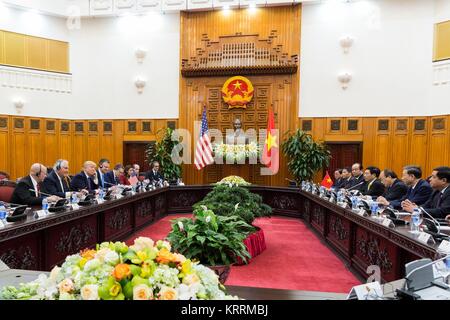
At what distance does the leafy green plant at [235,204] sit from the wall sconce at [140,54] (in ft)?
21.9

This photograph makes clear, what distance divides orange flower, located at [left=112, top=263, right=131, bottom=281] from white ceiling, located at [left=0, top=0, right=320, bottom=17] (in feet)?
31.6

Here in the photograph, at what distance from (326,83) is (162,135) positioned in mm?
5290

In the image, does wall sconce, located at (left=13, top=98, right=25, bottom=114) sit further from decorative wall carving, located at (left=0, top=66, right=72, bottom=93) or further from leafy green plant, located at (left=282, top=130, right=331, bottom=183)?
leafy green plant, located at (left=282, top=130, right=331, bottom=183)

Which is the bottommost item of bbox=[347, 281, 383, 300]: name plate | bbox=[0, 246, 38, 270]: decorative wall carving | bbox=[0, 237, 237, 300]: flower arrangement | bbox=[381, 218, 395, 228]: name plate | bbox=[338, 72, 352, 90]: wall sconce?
bbox=[0, 246, 38, 270]: decorative wall carving

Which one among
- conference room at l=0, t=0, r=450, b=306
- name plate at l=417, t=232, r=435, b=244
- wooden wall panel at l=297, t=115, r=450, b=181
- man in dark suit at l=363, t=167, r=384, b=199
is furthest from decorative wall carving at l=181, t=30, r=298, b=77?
name plate at l=417, t=232, r=435, b=244

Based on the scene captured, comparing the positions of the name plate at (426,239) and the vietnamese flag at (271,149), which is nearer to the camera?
the name plate at (426,239)

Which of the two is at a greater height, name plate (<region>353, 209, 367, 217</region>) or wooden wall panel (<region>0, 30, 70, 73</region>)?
wooden wall panel (<region>0, 30, 70, 73</region>)

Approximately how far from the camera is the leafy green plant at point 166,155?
870 centimetres

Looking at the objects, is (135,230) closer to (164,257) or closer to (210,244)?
(210,244)

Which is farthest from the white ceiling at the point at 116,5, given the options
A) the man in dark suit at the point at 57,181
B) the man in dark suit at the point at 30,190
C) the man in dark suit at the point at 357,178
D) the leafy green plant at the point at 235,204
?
the man in dark suit at the point at 30,190

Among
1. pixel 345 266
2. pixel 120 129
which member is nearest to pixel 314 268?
pixel 345 266

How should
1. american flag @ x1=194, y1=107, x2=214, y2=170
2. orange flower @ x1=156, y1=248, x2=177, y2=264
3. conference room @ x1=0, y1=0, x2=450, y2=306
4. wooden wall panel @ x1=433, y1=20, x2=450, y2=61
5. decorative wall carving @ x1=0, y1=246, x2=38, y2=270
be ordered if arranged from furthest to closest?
american flag @ x1=194, y1=107, x2=214, y2=170 < wooden wall panel @ x1=433, y1=20, x2=450, y2=61 < conference room @ x1=0, y1=0, x2=450, y2=306 < decorative wall carving @ x1=0, y1=246, x2=38, y2=270 < orange flower @ x1=156, y1=248, x2=177, y2=264

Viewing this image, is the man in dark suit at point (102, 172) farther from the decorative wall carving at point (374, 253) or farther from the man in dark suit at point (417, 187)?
the man in dark suit at point (417, 187)

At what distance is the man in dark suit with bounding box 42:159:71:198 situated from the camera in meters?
4.48
